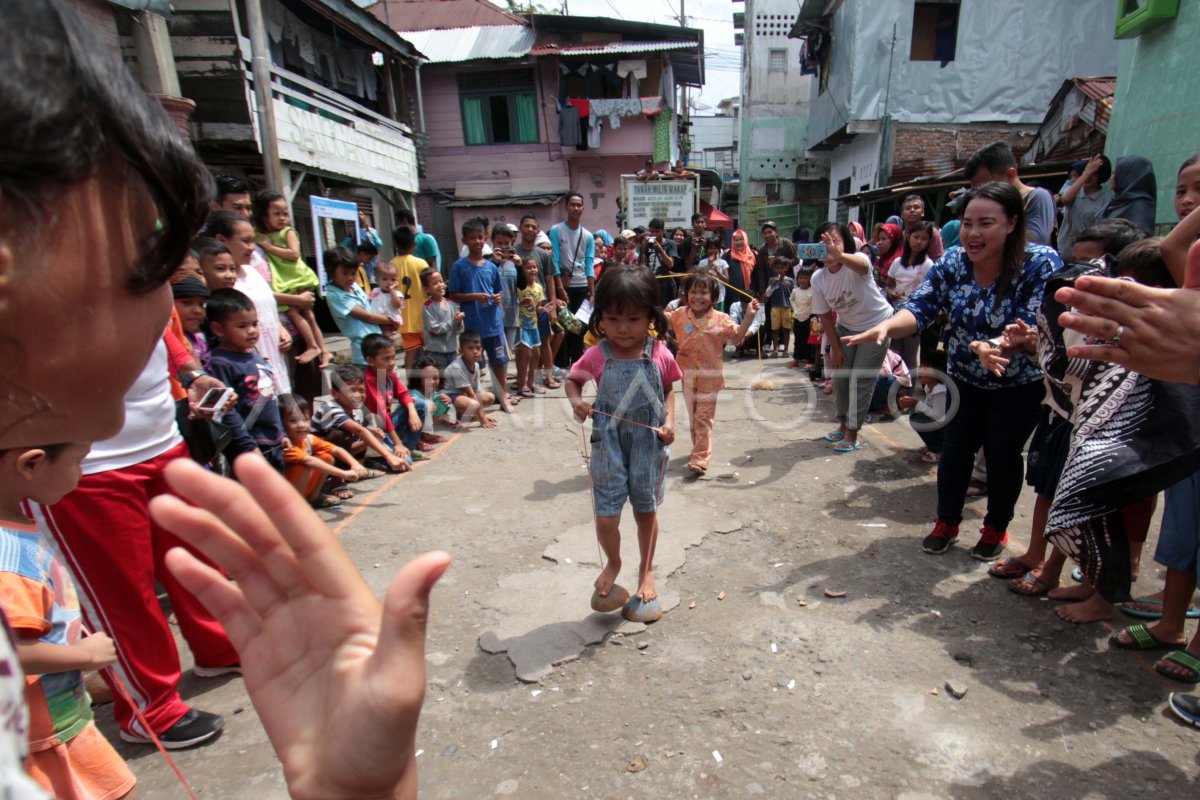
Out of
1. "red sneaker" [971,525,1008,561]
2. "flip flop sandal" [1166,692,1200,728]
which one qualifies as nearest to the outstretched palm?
"flip flop sandal" [1166,692,1200,728]

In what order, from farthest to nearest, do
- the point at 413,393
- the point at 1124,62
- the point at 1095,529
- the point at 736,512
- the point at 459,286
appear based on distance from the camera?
the point at 1124,62
the point at 459,286
the point at 413,393
the point at 736,512
the point at 1095,529

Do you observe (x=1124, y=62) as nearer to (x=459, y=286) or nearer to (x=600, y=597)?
(x=459, y=286)

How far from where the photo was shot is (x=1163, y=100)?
643cm

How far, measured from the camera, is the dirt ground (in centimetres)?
197

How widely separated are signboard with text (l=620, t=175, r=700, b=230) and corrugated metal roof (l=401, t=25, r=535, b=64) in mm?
8210

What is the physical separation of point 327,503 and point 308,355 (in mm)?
1261

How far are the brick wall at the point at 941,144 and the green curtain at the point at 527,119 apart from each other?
9466 millimetres

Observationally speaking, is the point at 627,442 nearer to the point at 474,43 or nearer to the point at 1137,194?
Answer: the point at 1137,194

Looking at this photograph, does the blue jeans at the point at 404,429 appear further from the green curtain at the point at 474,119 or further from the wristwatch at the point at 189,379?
the green curtain at the point at 474,119

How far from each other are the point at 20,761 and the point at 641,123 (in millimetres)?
18592

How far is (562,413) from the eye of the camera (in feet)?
21.2

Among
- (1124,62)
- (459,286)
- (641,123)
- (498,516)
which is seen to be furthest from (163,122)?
(641,123)

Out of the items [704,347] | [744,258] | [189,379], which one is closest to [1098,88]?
[744,258]

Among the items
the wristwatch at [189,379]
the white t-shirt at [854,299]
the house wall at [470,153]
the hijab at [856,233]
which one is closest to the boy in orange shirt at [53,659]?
the wristwatch at [189,379]
